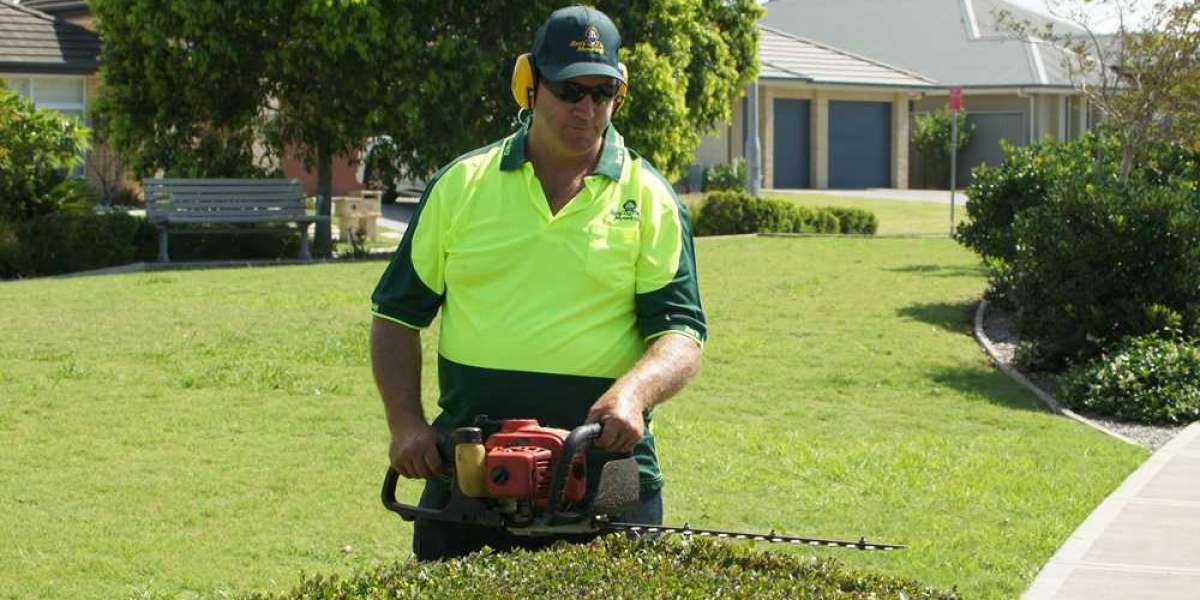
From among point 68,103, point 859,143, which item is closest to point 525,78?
point 68,103

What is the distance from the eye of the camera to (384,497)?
14.1 ft

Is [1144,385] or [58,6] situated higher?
[58,6]

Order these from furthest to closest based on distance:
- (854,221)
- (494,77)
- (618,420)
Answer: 1. (854,221)
2. (494,77)
3. (618,420)

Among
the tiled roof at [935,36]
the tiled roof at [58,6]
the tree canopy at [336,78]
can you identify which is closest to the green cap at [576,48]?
the tree canopy at [336,78]

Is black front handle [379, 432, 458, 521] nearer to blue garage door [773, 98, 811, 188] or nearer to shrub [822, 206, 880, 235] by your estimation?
shrub [822, 206, 880, 235]

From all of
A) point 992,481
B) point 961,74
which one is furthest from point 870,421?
point 961,74

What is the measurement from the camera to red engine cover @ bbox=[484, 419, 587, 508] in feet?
12.3

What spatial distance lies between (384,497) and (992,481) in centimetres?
539

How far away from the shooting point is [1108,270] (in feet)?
42.9

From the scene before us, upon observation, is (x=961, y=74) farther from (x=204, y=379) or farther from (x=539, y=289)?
(x=539, y=289)

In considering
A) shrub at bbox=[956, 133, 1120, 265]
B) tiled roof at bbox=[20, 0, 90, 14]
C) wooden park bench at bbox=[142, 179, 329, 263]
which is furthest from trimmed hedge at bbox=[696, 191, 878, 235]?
tiled roof at bbox=[20, 0, 90, 14]

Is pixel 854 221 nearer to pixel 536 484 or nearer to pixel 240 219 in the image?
pixel 240 219

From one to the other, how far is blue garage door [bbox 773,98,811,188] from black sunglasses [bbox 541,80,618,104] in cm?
4395

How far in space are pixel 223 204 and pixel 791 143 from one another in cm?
2770
